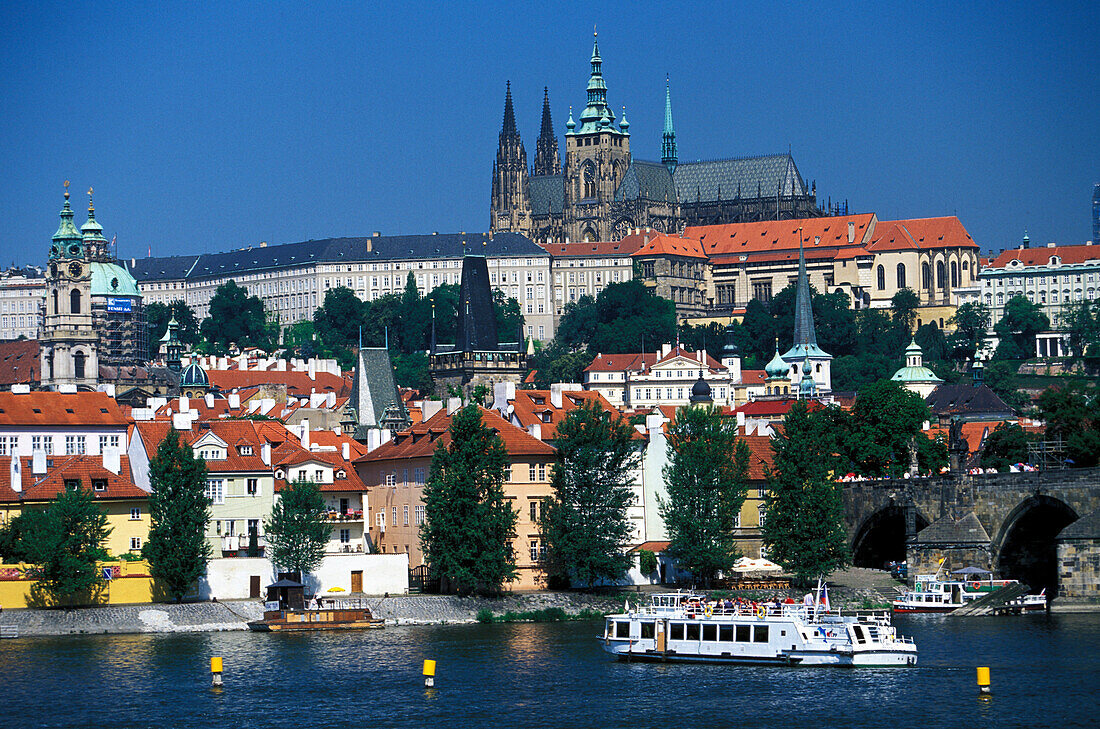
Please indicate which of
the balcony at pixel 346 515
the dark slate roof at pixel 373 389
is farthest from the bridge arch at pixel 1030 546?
the dark slate roof at pixel 373 389

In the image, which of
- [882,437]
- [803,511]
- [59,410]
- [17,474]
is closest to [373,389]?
[882,437]

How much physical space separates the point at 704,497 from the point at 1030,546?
12655 mm

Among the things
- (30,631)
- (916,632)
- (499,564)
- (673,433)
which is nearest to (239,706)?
(30,631)

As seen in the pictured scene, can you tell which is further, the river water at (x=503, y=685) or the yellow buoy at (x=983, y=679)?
the yellow buoy at (x=983, y=679)

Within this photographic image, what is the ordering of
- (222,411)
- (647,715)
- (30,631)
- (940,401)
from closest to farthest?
1. (647,715)
2. (30,631)
3. (222,411)
4. (940,401)

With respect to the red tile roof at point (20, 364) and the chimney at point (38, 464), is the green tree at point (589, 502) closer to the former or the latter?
the chimney at point (38, 464)

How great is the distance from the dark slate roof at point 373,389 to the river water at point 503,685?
56242 mm

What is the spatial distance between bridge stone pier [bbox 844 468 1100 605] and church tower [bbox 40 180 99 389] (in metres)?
94.9

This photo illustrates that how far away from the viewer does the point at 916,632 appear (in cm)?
7219

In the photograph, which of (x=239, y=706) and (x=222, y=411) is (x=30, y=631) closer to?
(x=239, y=706)

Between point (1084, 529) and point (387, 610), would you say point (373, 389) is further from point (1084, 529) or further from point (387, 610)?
point (1084, 529)

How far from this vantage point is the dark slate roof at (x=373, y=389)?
127 meters

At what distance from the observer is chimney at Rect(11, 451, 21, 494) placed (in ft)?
256

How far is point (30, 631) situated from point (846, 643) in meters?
26.1
